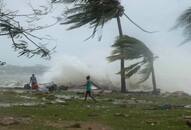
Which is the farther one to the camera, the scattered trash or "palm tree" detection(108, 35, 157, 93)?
"palm tree" detection(108, 35, 157, 93)

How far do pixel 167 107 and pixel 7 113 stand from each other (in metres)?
7.13

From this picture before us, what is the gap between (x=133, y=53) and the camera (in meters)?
38.0

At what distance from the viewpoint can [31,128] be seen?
16312 mm

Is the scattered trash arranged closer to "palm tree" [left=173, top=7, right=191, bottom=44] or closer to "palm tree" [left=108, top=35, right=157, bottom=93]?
"palm tree" [left=173, top=7, right=191, bottom=44]

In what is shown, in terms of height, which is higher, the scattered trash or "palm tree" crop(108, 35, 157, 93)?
"palm tree" crop(108, 35, 157, 93)

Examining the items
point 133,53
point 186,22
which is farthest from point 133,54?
point 186,22

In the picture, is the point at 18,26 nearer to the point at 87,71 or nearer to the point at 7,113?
the point at 7,113

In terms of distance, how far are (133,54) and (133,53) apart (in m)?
0.07

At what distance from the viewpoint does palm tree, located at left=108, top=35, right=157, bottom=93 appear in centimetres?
3800

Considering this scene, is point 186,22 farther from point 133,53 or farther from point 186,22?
point 133,53

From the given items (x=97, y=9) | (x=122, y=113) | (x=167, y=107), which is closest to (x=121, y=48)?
(x=167, y=107)

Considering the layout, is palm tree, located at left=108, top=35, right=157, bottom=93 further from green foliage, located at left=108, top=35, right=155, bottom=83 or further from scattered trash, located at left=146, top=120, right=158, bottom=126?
scattered trash, located at left=146, top=120, right=158, bottom=126

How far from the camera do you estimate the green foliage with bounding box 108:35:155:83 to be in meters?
38.0

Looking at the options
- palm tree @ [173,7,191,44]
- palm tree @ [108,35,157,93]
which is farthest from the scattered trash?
palm tree @ [108,35,157,93]
